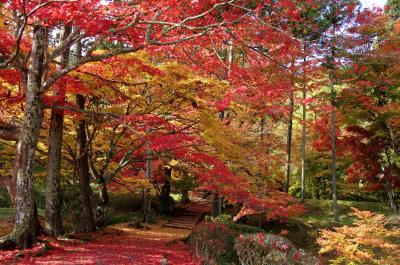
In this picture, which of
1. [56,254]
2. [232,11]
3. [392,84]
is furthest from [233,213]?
[56,254]

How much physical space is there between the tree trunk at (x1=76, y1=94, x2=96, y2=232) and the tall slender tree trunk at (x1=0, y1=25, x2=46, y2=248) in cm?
343

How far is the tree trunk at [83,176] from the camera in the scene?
11.5m

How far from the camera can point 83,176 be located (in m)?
11.9

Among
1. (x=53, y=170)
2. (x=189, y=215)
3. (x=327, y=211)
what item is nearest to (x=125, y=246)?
(x=53, y=170)

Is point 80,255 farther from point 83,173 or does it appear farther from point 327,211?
point 327,211

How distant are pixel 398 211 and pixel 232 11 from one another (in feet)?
47.7

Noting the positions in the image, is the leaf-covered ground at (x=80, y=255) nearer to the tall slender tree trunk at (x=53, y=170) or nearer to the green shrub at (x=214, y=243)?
the green shrub at (x=214, y=243)

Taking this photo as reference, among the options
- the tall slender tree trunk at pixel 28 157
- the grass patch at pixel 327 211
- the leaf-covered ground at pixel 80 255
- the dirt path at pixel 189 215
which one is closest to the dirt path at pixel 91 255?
the leaf-covered ground at pixel 80 255

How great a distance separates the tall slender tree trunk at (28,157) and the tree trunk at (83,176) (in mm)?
3427

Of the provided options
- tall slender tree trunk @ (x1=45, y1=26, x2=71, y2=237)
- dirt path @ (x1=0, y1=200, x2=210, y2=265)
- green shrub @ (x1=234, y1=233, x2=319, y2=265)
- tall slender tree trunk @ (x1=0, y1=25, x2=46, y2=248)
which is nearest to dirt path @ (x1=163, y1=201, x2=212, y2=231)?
dirt path @ (x1=0, y1=200, x2=210, y2=265)

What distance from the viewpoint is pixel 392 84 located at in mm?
16297

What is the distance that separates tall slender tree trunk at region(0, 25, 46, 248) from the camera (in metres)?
7.49

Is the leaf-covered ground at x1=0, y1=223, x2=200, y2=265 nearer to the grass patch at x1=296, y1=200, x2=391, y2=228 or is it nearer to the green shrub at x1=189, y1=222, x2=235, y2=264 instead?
the green shrub at x1=189, y1=222, x2=235, y2=264

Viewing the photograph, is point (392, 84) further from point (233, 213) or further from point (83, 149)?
point (83, 149)
